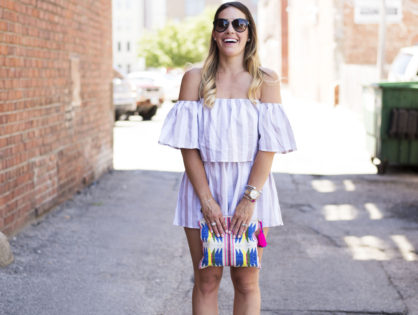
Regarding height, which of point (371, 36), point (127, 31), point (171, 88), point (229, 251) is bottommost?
point (171, 88)

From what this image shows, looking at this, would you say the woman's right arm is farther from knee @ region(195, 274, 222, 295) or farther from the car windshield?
the car windshield

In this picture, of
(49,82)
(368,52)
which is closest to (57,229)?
(49,82)

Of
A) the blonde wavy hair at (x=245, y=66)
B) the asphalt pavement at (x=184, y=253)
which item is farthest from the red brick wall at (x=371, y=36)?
the blonde wavy hair at (x=245, y=66)

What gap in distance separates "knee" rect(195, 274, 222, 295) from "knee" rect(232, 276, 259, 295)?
0.31 ft

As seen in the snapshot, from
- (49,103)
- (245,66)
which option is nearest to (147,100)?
(49,103)

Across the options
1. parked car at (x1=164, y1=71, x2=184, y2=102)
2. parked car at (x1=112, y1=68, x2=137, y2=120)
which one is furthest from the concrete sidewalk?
parked car at (x1=164, y1=71, x2=184, y2=102)

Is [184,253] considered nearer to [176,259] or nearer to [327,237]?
[176,259]

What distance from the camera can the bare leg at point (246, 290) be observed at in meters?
3.30

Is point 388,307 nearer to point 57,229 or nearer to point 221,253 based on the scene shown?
point 221,253

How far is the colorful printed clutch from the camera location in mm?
3133

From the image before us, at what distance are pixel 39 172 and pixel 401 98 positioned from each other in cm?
580

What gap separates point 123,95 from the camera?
67.3 feet

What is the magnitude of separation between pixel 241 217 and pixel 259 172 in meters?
0.22

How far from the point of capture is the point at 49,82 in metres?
7.11
